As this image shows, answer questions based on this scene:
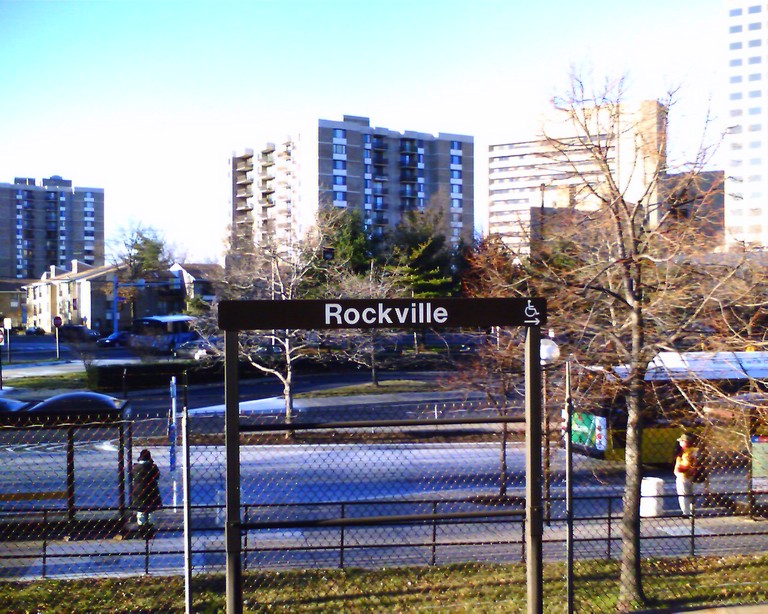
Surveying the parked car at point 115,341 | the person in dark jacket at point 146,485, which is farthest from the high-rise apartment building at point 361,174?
the person in dark jacket at point 146,485

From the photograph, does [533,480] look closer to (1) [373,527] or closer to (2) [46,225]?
(1) [373,527]

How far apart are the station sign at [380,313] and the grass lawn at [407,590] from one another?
106 inches

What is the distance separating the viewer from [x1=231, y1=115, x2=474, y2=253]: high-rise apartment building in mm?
64125

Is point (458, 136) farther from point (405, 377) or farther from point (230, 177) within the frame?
point (405, 377)

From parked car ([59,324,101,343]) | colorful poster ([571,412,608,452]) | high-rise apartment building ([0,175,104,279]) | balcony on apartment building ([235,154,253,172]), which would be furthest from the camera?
high-rise apartment building ([0,175,104,279])

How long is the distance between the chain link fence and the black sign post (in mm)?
261

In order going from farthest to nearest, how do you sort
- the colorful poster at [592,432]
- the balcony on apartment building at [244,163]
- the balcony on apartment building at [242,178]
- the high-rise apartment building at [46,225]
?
the high-rise apartment building at [46,225], the balcony on apartment building at [242,178], the balcony on apartment building at [244,163], the colorful poster at [592,432]

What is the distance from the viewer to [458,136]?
238ft

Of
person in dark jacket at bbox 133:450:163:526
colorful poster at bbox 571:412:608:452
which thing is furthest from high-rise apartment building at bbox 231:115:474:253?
person in dark jacket at bbox 133:450:163:526

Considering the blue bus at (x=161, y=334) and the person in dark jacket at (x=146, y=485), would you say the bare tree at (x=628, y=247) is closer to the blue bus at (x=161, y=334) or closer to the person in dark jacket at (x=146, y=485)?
the person in dark jacket at (x=146, y=485)

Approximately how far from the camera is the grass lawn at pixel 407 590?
20.4ft

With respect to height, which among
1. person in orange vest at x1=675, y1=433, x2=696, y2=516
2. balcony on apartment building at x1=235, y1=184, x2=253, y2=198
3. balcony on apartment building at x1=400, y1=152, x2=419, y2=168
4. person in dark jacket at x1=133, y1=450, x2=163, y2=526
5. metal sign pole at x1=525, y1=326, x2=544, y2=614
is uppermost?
balcony on apartment building at x1=400, y1=152, x2=419, y2=168

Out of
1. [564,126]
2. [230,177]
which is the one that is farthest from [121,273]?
[564,126]

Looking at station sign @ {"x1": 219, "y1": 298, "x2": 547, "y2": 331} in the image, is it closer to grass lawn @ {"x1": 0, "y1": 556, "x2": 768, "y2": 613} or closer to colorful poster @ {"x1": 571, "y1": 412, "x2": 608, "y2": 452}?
grass lawn @ {"x1": 0, "y1": 556, "x2": 768, "y2": 613}
